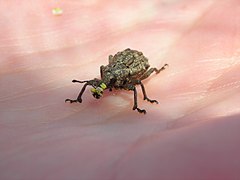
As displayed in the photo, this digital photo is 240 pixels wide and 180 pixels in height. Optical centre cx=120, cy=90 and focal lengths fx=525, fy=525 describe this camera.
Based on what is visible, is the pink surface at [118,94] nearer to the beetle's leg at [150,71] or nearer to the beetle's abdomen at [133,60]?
Result: the beetle's leg at [150,71]

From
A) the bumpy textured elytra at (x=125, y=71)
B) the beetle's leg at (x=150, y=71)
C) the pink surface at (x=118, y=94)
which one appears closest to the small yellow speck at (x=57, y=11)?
the pink surface at (x=118, y=94)

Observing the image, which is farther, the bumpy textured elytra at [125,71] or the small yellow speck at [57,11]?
the small yellow speck at [57,11]

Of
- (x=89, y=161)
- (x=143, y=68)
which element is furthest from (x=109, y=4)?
(x=89, y=161)

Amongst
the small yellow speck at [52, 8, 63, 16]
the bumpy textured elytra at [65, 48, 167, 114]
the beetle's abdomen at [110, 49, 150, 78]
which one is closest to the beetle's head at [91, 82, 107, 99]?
the bumpy textured elytra at [65, 48, 167, 114]

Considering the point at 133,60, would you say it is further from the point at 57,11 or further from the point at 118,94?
the point at 57,11

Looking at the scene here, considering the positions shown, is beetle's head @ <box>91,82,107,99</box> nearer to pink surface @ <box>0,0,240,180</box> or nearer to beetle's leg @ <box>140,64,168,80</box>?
pink surface @ <box>0,0,240,180</box>

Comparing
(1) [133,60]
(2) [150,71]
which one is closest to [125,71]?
(1) [133,60]

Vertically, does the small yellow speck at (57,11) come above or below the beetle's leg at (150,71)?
above

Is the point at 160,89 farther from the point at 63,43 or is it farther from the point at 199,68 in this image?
the point at 63,43
